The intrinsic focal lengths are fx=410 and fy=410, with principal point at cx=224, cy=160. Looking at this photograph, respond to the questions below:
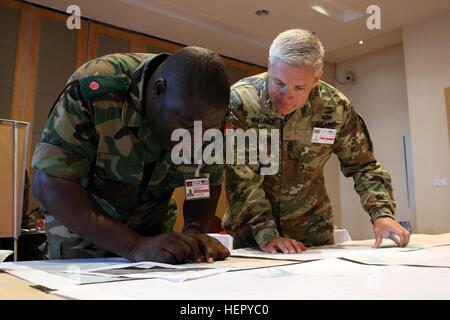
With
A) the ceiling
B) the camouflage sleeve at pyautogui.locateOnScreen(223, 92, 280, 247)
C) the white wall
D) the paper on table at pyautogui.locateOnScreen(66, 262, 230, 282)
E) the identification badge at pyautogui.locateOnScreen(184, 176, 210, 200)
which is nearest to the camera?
the paper on table at pyautogui.locateOnScreen(66, 262, 230, 282)

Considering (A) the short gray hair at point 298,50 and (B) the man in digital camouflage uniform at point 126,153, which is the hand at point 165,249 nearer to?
(B) the man in digital camouflage uniform at point 126,153

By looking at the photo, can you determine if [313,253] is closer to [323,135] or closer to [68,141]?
[323,135]

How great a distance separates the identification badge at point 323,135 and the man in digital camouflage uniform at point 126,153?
0.56 m

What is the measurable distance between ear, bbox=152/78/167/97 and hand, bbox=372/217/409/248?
0.95 metres

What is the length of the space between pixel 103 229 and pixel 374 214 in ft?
3.55

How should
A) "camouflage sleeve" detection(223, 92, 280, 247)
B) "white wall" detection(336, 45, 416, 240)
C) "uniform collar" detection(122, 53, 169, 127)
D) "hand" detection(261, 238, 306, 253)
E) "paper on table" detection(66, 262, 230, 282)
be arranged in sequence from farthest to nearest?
1. "white wall" detection(336, 45, 416, 240)
2. "camouflage sleeve" detection(223, 92, 280, 247)
3. "hand" detection(261, 238, 306, 253)
4. "uniform collar" detection(122, 53, 169, 127)
5. "paper on table" detection(66, 262, 230, 282)

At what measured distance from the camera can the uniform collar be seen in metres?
1.01

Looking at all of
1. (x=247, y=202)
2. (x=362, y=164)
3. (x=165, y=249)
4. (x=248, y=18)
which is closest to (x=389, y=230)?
(x=362, y=164)

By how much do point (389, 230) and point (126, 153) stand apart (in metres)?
0.98

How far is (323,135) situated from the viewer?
62.4 inches

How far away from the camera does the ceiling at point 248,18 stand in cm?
470

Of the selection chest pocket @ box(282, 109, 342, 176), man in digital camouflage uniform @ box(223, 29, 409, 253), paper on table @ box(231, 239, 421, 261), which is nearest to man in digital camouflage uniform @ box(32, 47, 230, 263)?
paper on table @ box(231, 239, 421, 261)

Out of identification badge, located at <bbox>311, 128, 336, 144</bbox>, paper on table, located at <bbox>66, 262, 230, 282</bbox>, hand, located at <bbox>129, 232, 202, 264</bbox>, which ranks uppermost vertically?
identification badge, located at <bbox>311, 128, 336, 144</bbox>

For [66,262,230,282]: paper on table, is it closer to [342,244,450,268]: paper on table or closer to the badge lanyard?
the badge lanyard
